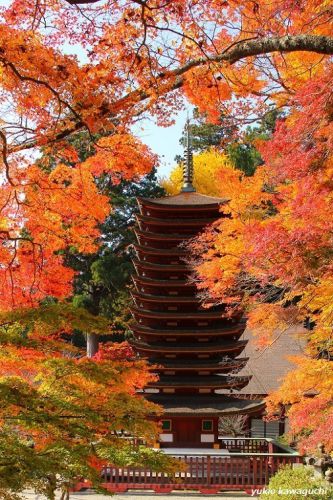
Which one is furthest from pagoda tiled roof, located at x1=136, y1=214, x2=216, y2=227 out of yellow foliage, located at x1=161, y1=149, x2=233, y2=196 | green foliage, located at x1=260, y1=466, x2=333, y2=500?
yellow foliage, located at x1=161, y1=149, x2=233, y2=196

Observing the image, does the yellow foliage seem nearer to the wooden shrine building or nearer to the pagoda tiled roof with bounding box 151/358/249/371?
the wooden shrine building

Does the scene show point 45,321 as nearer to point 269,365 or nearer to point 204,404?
point 204,404

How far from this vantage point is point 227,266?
10.9m

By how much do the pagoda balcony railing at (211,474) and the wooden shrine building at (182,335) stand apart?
3.97ft

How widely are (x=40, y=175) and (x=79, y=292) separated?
49.3 feet

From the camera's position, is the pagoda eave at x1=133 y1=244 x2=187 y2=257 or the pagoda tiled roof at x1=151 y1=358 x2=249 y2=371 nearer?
the pagoda tiled roof at x1=151 y1=358 x2=249 y2=371

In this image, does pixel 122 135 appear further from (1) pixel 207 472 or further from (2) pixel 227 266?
(1) pixel 207 472

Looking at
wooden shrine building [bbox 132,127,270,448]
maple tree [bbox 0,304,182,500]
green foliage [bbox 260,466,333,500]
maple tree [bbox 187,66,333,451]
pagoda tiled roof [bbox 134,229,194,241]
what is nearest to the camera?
maple tree [bbox 0,304,182,500]

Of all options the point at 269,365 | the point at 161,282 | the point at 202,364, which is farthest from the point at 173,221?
the point at 269,365

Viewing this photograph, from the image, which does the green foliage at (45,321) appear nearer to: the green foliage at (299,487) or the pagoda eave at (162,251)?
the green foliage at (299,487)

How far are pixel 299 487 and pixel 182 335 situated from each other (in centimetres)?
602

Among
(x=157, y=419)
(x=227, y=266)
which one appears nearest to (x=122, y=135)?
(x=227, y=266)

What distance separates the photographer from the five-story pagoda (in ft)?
42.7

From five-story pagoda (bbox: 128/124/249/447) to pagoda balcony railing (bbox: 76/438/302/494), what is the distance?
4.05 feet
